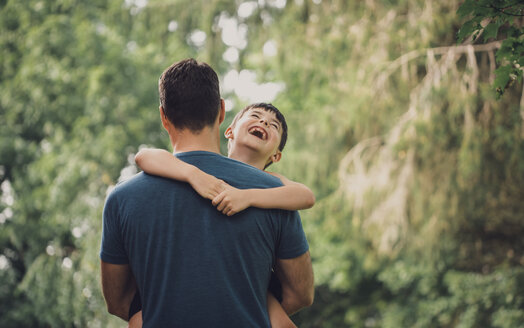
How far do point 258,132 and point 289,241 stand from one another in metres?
0.69

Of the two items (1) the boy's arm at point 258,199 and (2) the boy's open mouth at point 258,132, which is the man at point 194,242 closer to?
(1) the boy's arm at point 258,199

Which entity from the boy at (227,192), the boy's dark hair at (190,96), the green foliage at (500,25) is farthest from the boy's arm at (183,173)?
the green foliage at (500,25)

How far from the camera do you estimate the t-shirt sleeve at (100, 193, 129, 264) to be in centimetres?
174

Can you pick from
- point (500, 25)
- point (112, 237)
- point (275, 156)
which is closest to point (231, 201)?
point (112, 237)

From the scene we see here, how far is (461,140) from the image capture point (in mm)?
7801

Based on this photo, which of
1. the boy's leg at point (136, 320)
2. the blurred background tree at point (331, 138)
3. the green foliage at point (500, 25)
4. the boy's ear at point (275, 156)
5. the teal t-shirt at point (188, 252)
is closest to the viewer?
the teal t-shirt at point (188, 252)

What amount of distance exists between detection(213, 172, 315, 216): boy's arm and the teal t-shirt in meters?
0.03

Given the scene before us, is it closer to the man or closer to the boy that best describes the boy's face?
the boy

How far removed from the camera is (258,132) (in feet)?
7.83

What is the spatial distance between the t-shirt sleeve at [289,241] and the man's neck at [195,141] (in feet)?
1.06

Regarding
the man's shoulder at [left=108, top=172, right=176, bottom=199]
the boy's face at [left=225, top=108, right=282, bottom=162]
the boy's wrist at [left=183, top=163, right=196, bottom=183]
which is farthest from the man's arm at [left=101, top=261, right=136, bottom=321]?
the boy's face at [left=225, top=108, right=282, bottom=162]

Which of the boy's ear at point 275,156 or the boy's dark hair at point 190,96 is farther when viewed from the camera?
the boy's ear at point 275,156

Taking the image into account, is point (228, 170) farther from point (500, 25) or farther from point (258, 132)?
point (500, 25)

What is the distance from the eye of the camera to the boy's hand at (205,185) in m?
1.70
